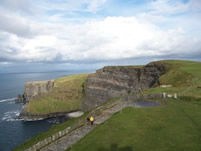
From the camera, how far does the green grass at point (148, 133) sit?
43.0 ft

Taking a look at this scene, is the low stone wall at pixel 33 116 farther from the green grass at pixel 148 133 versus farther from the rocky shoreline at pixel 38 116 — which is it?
the green grass at pixel 148 133

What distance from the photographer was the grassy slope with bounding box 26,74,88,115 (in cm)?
12088

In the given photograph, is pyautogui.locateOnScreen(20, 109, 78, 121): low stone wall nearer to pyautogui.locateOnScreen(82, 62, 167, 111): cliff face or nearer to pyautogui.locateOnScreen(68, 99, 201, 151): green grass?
pyautogui.locateOnScreen(82, 62, 167, 111): cliff face

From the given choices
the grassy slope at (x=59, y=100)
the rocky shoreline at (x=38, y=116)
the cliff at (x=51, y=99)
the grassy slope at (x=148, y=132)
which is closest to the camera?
the grassy slope at (x=148, y=132)

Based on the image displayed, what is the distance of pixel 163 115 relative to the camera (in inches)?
832

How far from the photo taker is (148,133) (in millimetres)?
15570

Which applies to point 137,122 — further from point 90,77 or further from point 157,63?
point 90,77

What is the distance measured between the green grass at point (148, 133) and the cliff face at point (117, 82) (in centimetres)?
7090

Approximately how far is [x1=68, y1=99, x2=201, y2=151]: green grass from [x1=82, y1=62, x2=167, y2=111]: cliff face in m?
70.9

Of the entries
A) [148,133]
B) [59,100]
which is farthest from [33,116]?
[148,133]

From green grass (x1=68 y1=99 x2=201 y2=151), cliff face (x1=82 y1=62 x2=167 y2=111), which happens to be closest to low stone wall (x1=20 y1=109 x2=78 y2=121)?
cliff face (x1=82 y1=62 x2=167 y2=111)

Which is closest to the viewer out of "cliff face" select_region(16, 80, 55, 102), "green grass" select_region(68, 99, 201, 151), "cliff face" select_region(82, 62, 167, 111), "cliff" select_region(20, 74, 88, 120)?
"green grass" select_region(68, 99, 201, 151)

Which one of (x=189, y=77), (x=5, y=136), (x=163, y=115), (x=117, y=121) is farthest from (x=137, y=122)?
(x=5, y=136)

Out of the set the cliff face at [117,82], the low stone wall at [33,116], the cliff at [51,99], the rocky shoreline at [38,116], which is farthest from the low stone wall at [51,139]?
the cliff at [51,99]
